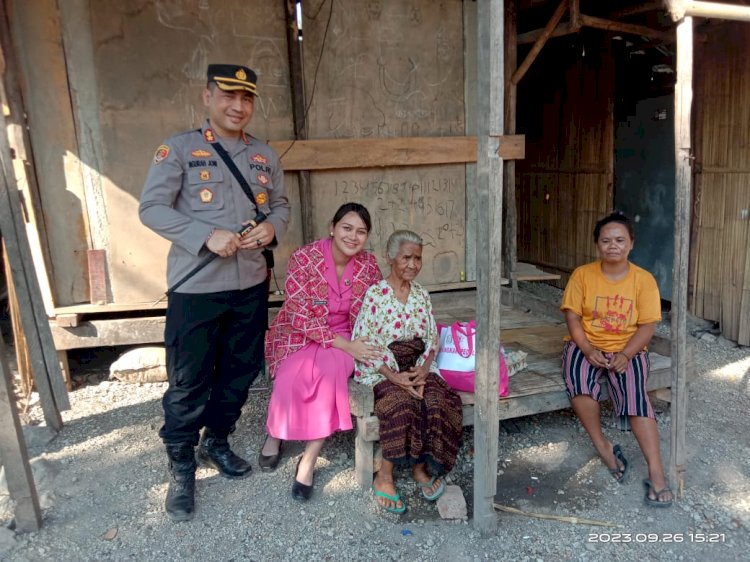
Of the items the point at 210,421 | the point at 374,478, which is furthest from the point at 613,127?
the point at 210,421

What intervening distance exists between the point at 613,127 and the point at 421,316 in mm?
4494

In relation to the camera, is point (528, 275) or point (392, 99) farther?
point (528, 275)

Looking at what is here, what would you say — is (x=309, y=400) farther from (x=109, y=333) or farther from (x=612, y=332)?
(x=109, y=333)

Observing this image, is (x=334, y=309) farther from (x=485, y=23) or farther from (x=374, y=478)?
(x=485, y=23)

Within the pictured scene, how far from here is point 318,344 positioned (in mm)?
3346

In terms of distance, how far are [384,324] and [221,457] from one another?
122cm

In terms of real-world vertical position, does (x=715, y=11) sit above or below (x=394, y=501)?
above

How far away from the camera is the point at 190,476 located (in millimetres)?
3047

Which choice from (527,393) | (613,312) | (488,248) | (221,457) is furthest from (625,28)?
(221,457)

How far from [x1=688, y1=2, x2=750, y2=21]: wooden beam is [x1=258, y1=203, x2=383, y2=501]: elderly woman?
190cm

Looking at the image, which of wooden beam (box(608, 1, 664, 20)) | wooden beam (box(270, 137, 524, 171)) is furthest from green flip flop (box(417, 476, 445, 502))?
wooden beam (box(608, 1, 664, 20))

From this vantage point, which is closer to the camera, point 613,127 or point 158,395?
point 158,395

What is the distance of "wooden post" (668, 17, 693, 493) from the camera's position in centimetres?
289

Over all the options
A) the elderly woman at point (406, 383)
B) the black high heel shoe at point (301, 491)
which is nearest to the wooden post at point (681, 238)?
the elderly woman at point (406, 383)
